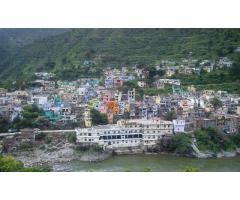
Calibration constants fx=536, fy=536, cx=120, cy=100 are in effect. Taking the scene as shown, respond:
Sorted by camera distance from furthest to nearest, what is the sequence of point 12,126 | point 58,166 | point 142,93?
point 142,93 < point 12,126 < point 58,166

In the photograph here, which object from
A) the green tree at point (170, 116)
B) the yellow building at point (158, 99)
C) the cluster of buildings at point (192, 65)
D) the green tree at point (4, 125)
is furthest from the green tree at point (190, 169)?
the green tree at point (4, 125)

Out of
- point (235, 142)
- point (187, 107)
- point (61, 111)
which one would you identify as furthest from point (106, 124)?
point (235, 142)

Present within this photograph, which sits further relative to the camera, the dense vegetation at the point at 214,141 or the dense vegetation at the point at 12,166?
the dense vegetation at the point at 214,141

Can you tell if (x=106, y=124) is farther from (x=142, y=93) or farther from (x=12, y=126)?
(x=12, y=126)

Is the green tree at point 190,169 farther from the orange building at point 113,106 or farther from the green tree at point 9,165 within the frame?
the green tree at point 9,165

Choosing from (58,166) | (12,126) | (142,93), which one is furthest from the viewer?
(142,93)
